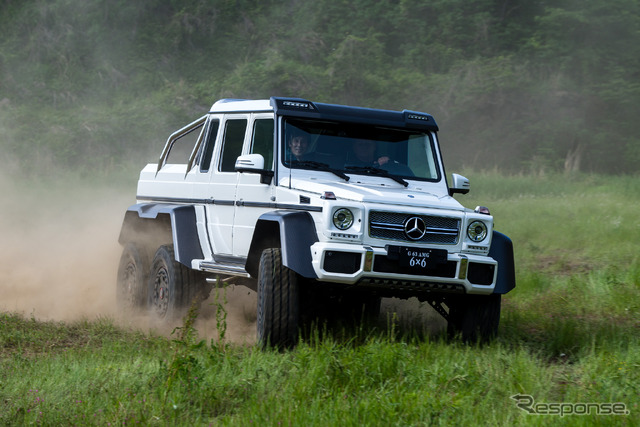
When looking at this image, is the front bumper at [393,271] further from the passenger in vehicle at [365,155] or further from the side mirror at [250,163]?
the passenger in vehicle at [365,155]

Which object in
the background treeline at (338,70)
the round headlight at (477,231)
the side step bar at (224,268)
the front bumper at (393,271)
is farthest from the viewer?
the background treeline at (338,70)

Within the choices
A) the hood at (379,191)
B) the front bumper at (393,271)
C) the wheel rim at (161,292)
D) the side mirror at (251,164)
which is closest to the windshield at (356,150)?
the hood at (379,191)

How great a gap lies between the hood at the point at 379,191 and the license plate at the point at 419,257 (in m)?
0.39

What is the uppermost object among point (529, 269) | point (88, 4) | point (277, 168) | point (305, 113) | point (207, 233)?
point (88, 4)

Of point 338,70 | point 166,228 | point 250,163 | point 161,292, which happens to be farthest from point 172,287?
point 338,70

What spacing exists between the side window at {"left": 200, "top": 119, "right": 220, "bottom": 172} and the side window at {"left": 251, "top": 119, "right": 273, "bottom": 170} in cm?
72

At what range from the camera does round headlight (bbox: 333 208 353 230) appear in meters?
6.27

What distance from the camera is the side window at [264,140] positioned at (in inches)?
297

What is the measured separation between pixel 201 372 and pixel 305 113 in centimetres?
286

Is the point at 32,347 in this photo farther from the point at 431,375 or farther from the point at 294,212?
the point at 431,375

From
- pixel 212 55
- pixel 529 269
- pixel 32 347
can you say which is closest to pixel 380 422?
pixel 32 347

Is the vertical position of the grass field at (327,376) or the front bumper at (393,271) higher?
the front bumper at (393,271)

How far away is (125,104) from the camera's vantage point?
36.6 meters

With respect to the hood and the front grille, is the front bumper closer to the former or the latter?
the front grille
